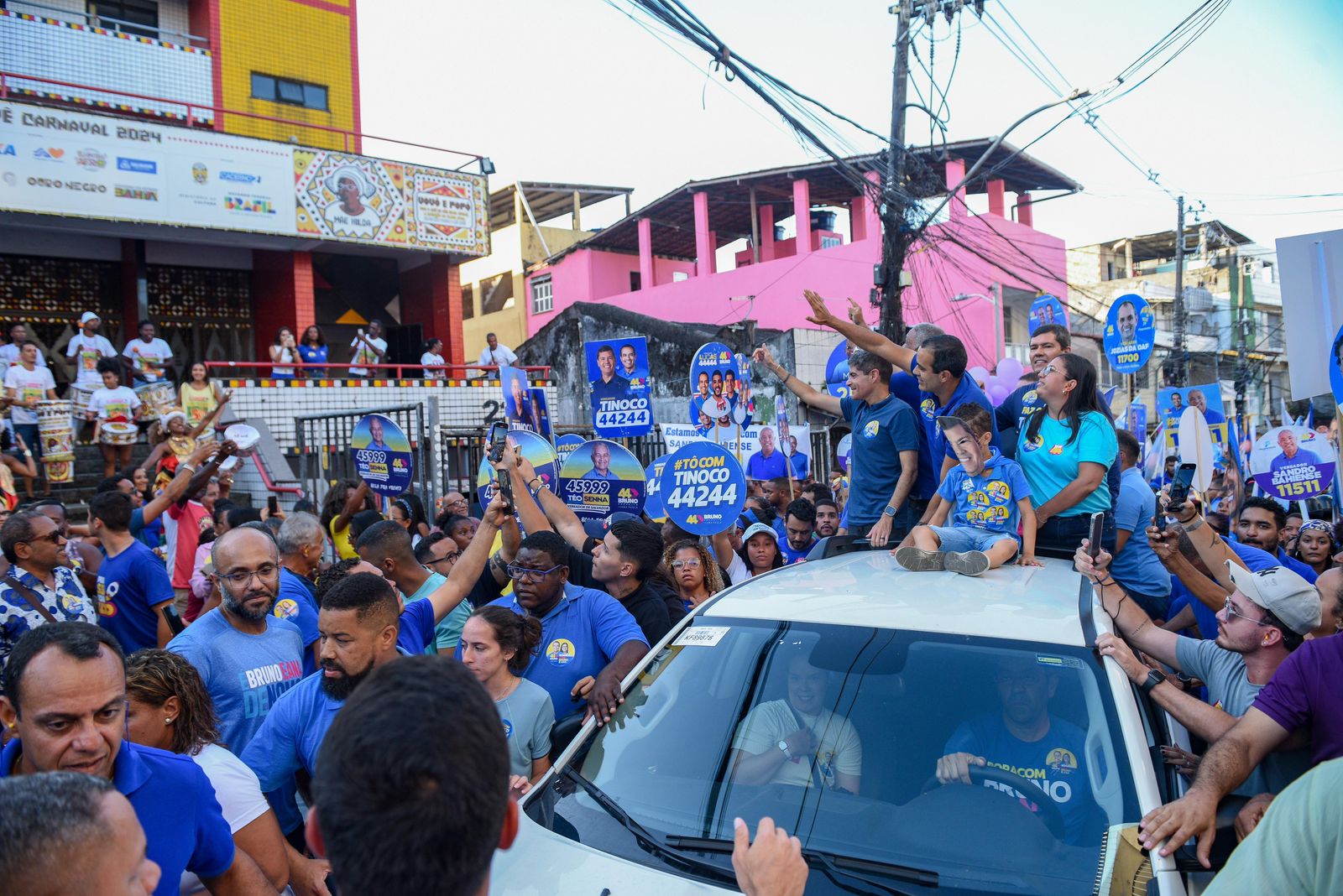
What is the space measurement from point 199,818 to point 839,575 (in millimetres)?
2285

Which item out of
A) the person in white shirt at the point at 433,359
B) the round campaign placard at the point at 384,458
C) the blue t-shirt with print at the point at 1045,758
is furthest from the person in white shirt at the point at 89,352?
the blue t-shirt with print at the point at 1045,758

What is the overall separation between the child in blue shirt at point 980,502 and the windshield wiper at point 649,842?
6.58ft

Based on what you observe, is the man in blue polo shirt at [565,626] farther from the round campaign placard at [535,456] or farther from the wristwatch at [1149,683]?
the round campaign placard at [535,456]

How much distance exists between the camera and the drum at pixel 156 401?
528 inches

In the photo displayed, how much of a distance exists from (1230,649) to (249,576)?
3.59 meters

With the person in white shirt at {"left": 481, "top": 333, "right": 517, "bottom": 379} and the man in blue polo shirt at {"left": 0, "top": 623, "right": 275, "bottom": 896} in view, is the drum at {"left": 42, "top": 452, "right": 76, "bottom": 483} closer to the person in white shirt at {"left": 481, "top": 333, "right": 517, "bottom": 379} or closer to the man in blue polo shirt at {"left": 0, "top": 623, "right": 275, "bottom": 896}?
the person in white shirt at {"left": 481, "top": 333, "right": 517, "bottom": 379}

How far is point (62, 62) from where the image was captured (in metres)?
17.0

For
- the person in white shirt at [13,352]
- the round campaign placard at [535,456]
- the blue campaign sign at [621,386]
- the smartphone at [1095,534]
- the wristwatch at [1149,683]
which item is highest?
the person in white shirt at [13,352]

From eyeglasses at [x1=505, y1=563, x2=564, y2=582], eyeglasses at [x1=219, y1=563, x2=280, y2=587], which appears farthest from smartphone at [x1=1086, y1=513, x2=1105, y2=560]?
eyeglasses at [x1=219, y1=563, x2=280, y2=587]

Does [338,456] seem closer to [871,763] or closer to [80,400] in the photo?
[80,400]

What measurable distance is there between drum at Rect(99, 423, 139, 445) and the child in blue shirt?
11.7m

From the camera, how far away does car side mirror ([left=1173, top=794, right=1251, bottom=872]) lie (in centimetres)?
240

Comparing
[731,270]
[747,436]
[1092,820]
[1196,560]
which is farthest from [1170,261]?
[1092,820]

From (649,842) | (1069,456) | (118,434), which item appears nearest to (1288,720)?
(649,842)
